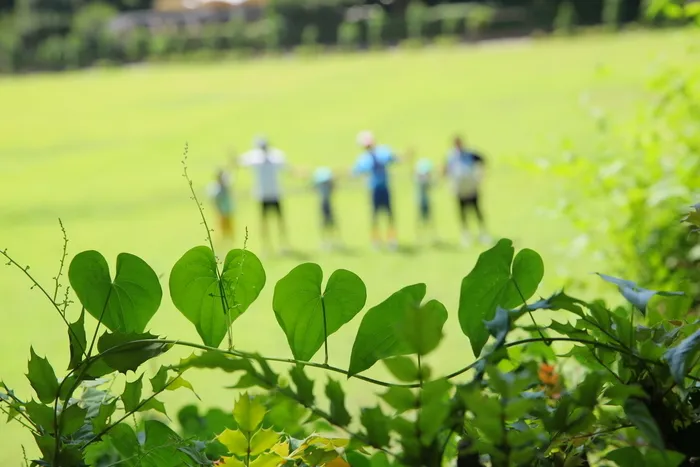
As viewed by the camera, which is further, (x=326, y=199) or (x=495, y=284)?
(x=326, y=199)

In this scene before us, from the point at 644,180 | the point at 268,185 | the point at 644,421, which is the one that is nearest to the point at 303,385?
the point at 644,421

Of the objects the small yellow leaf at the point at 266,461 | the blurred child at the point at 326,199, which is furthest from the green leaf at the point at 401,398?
the blurred child at the point at 326,199

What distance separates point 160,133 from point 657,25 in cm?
1705

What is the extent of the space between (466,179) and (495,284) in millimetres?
7672

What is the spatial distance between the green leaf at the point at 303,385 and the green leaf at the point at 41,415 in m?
0.12

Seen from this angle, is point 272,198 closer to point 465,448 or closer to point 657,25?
point 465,448

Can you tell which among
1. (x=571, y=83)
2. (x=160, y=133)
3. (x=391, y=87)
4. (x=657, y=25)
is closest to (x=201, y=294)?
(x=160, y=133)

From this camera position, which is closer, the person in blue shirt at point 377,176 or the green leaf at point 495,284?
the green leaf at point 495,284

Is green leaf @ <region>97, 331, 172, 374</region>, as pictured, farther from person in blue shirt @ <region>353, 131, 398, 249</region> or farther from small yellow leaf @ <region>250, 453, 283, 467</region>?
person in blue shirt @ <region>353, 131, 398, 249</region>

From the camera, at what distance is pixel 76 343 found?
0.39 m

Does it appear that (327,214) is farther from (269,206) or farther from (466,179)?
(466,179)

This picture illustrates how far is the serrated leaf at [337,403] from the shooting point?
327 millimetres

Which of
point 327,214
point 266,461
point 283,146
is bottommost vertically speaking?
point 283,146

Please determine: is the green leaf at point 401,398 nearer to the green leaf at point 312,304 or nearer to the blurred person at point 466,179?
the green leaf at point 312,304
